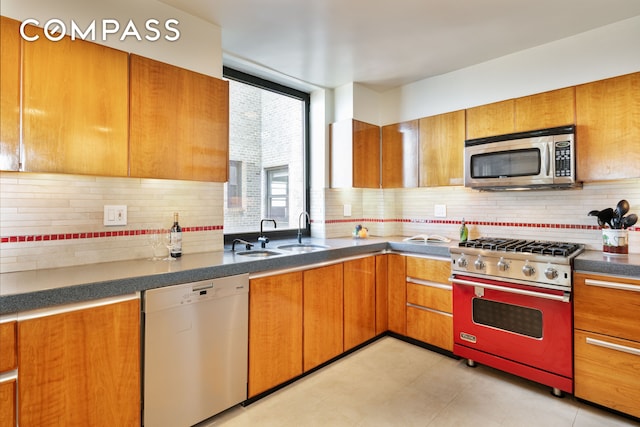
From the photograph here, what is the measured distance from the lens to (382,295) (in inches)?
122

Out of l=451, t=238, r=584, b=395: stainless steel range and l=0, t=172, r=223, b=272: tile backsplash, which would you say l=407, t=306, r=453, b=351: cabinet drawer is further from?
l=0, t=172, r=223, b=272: tile backsplash

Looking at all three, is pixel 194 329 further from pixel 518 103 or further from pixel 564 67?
pixel 564 67

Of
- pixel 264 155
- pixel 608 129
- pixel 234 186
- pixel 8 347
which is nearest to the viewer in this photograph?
pixel 8 347

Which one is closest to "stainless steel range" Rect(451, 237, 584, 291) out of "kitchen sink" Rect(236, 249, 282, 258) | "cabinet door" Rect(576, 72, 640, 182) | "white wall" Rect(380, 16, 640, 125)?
"cabinet door" Rect(576, 72, 640, 182)

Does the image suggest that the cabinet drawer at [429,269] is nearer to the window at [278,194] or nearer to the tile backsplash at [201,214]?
the tile backsplash at [201,214]

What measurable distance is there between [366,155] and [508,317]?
1.91 m

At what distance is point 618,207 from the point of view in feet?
7.43

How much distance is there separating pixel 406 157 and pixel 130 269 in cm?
260

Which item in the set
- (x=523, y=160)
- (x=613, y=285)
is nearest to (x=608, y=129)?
(x=523, y=160)

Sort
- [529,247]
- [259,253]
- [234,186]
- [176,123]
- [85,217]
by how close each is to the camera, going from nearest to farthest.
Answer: [85,217], [176,123], [529,247], [259,253], [234,186]

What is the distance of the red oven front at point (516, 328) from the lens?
2146 millimetres

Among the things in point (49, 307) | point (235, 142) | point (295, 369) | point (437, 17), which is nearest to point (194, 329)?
point (49, 307)

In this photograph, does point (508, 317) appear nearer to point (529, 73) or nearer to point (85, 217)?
point (529, 73)

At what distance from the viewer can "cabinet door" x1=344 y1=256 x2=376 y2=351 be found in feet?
9.03
